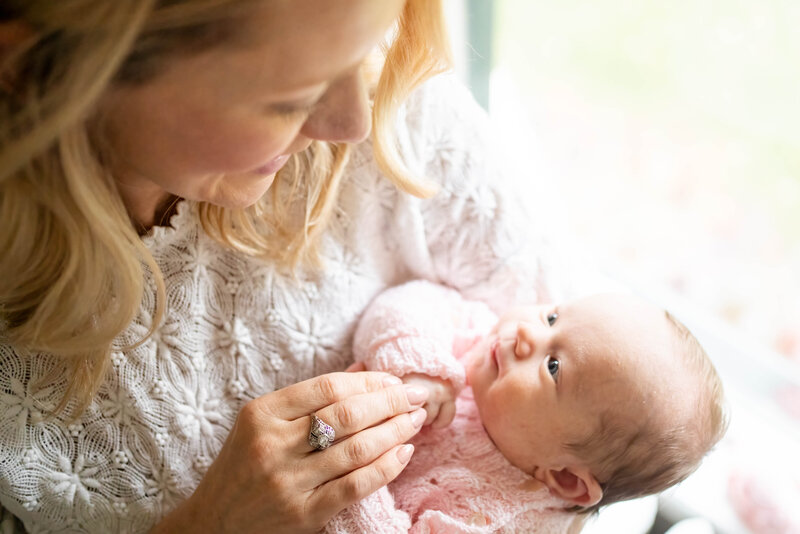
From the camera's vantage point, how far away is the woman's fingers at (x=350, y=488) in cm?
98

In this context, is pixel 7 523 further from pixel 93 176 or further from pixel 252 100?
pixel 252 100

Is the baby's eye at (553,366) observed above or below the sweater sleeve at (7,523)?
above

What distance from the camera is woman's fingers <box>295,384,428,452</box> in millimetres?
1001

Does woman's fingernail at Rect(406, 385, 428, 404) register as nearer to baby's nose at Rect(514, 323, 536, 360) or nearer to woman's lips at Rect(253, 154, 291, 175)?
baby's nose at Rect(514, 323, 536, 360)

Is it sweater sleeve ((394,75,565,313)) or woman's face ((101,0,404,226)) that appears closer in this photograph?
woman's face ((101,0,404,226))

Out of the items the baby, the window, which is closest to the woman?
the baby

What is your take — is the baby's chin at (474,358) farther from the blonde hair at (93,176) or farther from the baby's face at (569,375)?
the blonde hair at (93,176)

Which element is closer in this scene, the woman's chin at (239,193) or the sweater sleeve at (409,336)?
the woman's chin at (239,193)

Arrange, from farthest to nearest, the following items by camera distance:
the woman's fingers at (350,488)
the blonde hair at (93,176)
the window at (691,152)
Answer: the window at (691,152) → the woman's fingers at (350,488) → the blonde hair at (93,176)

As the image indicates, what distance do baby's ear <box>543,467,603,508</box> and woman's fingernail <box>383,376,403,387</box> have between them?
30 centimetres

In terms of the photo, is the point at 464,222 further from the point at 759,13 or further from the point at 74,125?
the point at 759,13

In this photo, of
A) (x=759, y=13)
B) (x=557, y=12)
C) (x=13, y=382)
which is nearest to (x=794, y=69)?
(x=759, y=13)

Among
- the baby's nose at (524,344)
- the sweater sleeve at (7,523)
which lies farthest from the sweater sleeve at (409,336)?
the sweater sleeve at (7,523)

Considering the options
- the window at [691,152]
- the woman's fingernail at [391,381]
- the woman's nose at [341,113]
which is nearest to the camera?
the woman's nose at [341,113]
